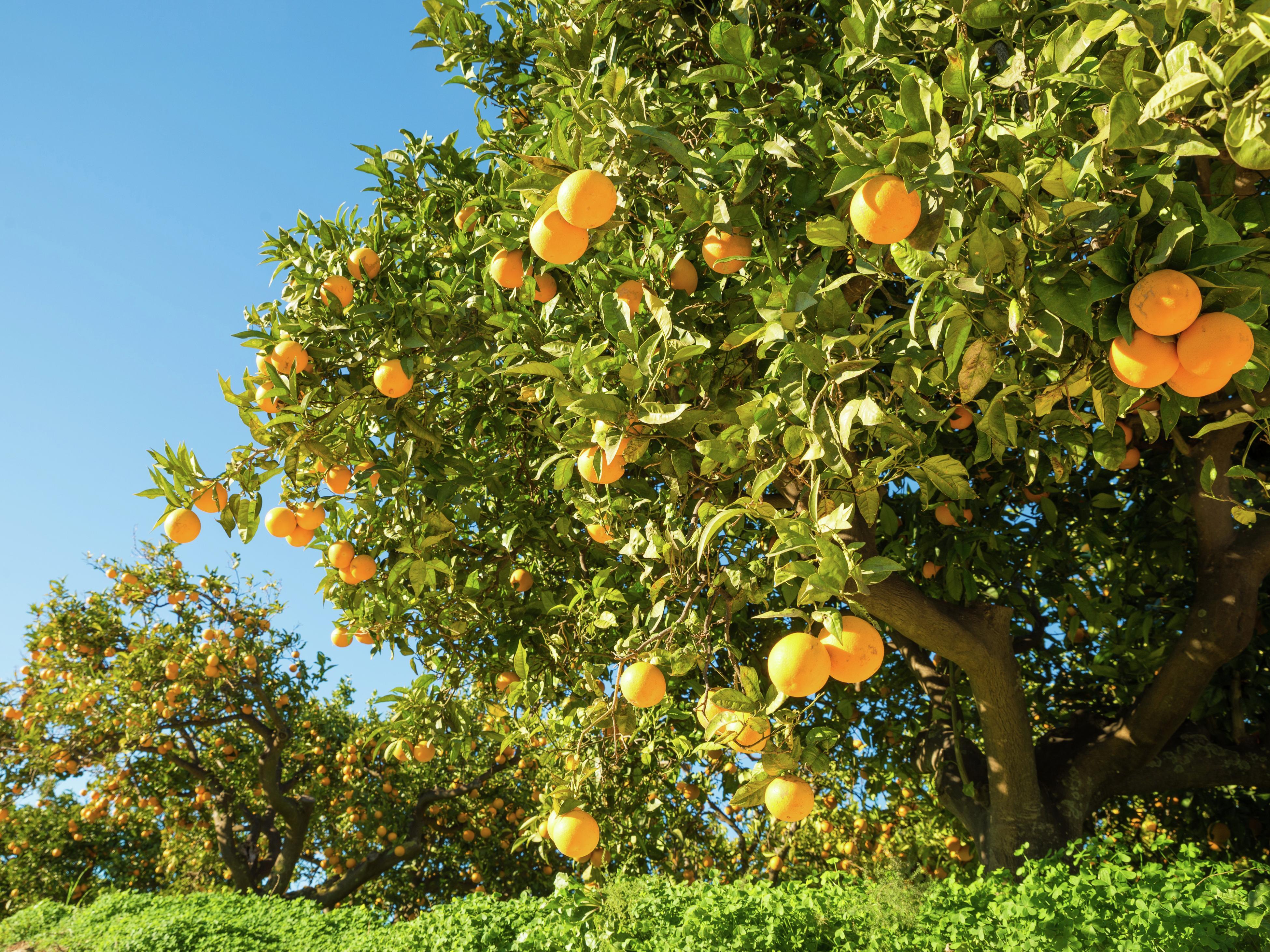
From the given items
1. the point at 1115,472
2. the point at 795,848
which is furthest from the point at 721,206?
the point at 795,848

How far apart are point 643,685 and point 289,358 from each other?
1.75 m

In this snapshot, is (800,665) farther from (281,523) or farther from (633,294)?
(281,523)

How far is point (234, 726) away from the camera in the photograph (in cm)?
1062

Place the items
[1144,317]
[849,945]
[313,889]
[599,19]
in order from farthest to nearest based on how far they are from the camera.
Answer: [313,889], [849,945], [599,19], [1144,317]

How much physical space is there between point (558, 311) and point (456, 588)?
1709mm

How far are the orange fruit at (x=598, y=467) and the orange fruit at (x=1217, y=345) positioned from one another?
121cm

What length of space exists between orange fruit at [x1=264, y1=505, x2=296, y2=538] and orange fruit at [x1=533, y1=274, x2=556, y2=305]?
4.31ft

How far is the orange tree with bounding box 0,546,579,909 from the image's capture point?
8688 mm

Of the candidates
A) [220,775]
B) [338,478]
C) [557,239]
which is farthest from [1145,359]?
[220,775]

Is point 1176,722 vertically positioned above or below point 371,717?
below

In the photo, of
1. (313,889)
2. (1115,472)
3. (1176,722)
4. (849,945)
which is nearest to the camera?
(849,945)

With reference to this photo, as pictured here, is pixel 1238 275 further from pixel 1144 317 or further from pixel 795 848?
pixel 795 848

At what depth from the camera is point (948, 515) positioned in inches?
152

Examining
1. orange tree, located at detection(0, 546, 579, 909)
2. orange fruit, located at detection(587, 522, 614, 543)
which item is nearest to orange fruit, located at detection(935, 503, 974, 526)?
orange fruit, located at detection(587, 522, 614, 543)
